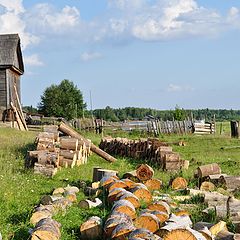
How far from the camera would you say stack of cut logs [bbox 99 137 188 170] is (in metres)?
15.1

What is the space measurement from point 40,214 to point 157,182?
4.04m

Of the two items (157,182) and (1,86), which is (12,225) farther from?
(1,86)

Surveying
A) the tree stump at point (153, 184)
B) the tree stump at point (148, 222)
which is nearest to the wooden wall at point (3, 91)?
the tree stump at point (153, 184)

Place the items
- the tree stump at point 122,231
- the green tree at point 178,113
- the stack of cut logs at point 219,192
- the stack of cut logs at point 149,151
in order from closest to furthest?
the tree stump at point 122,231
the stack of cut logs at point 219,192
the stack of cut logs at point 149,151
the green tree at point 178,113

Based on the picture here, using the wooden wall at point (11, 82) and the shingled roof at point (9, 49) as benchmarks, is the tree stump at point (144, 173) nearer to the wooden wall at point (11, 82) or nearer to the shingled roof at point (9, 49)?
the wooden wall at point (11, 82)

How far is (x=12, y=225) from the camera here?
7.86 meters

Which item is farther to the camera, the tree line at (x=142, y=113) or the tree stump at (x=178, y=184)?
the tree line at (x=142, y=113)

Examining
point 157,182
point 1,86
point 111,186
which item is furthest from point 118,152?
point 1,86

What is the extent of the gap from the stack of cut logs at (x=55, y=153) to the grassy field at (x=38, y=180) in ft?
0.93

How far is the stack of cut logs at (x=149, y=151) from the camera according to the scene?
15102 mm

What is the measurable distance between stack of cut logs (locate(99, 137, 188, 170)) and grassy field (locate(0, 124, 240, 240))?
48 cm

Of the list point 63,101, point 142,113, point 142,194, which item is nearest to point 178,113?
point 63,101

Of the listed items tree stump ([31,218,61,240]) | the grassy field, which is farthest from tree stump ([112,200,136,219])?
tree stump ([31,218,61,240])

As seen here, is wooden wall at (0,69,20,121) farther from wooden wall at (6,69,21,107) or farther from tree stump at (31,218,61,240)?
tree stump at (31,218,61,240)
